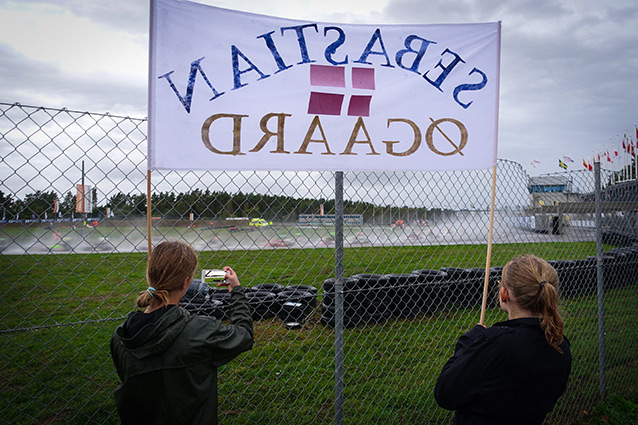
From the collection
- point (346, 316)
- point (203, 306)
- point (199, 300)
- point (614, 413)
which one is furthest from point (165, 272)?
point (346, 316)

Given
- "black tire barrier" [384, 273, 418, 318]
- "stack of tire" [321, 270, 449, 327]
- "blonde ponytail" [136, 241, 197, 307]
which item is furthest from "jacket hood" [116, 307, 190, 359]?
"black tire barrier" [384, 273, 418, 318]

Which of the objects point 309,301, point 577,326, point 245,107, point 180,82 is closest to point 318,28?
point 245,107

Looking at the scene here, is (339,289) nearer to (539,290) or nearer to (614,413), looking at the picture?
(539,290)

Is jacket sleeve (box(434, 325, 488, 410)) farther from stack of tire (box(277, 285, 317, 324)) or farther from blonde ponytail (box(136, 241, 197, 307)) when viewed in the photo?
stack of tire (box(277, 285, 317, 324))

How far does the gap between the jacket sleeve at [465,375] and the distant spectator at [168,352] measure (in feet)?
3.16

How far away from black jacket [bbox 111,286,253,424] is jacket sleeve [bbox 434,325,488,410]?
0.99 metres

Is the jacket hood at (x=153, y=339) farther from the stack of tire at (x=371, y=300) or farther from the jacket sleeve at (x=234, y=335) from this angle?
the stack of tire at (x=371, y=300)

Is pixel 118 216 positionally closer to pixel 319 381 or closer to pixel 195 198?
pixel 195 198

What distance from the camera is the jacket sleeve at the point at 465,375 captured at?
177cm

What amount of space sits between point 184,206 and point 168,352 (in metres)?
1.33

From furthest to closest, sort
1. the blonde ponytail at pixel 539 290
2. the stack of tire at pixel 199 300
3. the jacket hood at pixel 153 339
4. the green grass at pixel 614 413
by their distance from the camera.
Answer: the green grass at pixel 614 413
the stack of tire at pixel 199 300
the blonde ponytail at pixel 539 290
the jacket hood at pixel 153 339

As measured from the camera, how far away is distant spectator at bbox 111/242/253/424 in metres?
1.63

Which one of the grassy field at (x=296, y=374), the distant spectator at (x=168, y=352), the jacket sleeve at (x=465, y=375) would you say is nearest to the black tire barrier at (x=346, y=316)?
the grassy field at (x=296, y=374)

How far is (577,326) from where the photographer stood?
22.7 feet
